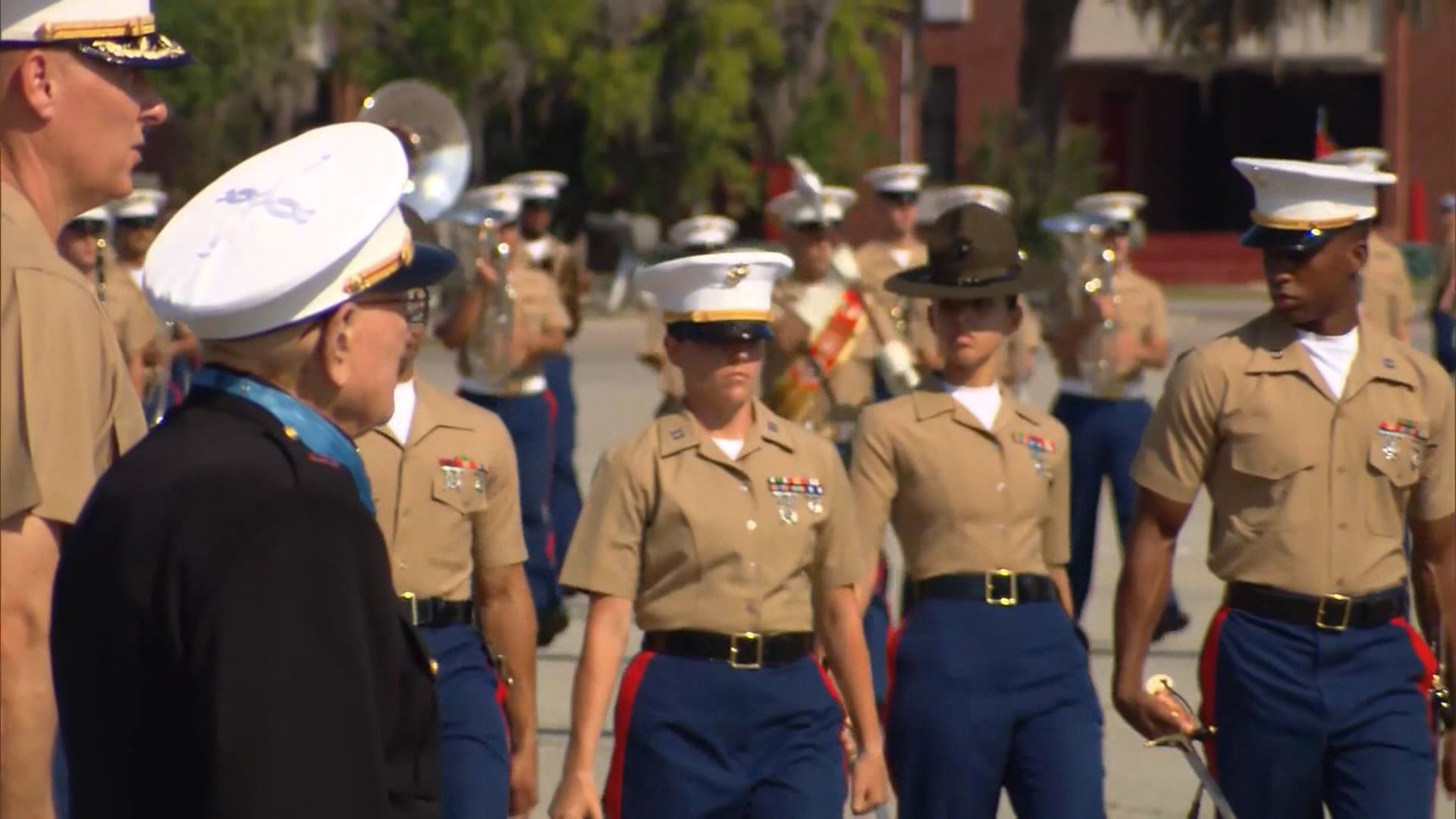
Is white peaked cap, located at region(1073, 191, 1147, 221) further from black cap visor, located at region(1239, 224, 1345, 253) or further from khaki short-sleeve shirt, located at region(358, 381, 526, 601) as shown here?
khaki short-sleeve shirt, located at region(358, 381, 526, 601)

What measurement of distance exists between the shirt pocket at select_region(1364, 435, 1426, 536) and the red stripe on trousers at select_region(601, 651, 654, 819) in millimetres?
1756

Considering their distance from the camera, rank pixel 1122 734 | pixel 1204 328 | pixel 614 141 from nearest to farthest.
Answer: pixel 1122 734, pixel 1204 328, pixel 614 141

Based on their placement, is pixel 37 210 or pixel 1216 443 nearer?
pixel 37 210

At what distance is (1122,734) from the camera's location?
9.93m

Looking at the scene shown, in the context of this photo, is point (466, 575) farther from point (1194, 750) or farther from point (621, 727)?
point (1194, 750)

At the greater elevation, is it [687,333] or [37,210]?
[37,210]

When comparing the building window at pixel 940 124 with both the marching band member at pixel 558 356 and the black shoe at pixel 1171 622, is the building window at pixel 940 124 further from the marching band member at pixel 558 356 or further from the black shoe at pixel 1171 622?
the black shoe at pixel 1171 622

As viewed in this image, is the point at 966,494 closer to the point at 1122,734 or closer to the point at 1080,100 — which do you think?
the point at 1122,734

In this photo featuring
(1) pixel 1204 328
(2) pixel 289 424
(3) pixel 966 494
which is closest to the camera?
(2) pixel 289 424

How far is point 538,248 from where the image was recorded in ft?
49.0

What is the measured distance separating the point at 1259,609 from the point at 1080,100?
1813 inches

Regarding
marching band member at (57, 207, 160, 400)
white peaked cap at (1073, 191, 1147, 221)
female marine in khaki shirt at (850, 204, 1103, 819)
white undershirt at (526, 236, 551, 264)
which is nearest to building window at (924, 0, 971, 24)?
white undershirt at (526, 236, 551, 264)

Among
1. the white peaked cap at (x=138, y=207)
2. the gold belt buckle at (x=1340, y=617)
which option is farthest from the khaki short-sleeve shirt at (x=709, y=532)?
the white peaked cap at (x=138, y=207)

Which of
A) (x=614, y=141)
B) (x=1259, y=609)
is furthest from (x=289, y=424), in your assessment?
(x=614, y=141)
